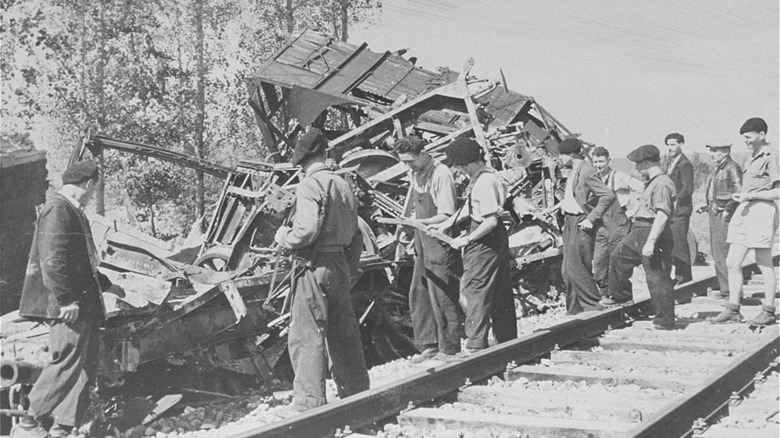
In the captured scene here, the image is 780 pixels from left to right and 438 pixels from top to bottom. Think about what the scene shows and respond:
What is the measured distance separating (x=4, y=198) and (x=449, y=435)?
614cm

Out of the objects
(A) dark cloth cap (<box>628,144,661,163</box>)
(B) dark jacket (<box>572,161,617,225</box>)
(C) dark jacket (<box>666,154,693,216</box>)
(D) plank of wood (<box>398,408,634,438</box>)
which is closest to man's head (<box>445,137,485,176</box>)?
(A) dark cloth cap (<box>628,144,661,163</box>)

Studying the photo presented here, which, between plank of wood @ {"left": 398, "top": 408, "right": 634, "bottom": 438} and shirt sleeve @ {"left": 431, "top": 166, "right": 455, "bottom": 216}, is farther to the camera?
shirt sleeve @ {"left": 431, "top": 166, "right": 455, "bottom": 216}

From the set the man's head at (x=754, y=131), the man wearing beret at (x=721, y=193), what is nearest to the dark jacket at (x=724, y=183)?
the man wearing beret at (x=721, y=193)

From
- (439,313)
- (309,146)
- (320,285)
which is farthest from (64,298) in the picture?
(439,313)

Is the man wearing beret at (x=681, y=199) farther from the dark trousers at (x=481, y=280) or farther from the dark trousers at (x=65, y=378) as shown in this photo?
the dark trousers at (x=65, y=378)

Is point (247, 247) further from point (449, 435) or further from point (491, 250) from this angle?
point (449, 435)

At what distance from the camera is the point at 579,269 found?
8.51 meters

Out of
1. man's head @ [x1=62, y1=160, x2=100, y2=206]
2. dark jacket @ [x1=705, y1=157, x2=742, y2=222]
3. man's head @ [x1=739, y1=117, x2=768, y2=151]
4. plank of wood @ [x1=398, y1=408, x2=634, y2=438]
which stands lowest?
plank of wood @ [x1=398, y1=408, x2=634, y2=438]

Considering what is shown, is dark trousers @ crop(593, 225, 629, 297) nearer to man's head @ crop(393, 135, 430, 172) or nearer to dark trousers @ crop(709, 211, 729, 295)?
dark trousers @ crop(709, 211, 729, 295)

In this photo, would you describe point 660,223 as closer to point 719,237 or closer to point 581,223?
point 581,223

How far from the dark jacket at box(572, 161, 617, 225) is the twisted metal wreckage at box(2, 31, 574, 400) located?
810 millimetres

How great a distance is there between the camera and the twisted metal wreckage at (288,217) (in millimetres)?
6844

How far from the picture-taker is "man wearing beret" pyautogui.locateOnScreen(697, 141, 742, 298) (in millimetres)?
8523

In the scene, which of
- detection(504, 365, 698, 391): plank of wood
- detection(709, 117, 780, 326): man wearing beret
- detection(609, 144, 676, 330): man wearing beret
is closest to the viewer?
detection(504, 365, 698, 391): plank of wood
